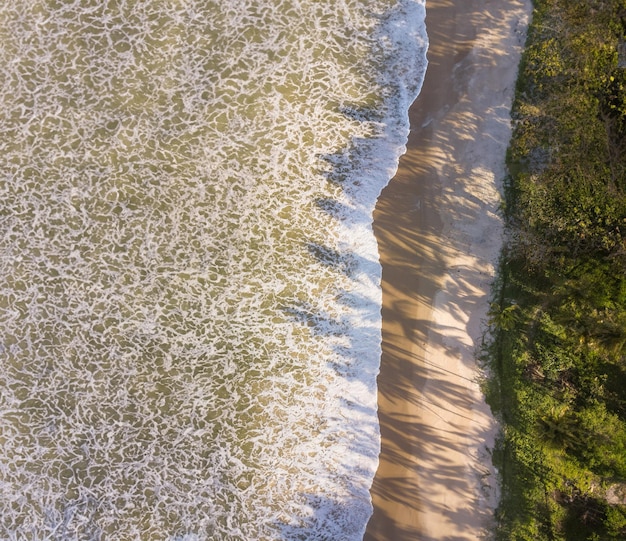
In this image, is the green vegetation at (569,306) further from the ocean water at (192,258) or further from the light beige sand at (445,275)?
the ocean water at (192,258)

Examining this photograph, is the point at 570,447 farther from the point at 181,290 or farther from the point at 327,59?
the point at 327,59

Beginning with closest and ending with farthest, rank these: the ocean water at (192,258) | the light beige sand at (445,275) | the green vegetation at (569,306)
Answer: the green vegetation at (569,306) < the light beige sand at (445,275) < the ocean water at (192,258)

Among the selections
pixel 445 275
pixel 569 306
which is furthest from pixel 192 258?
pixel 569 306

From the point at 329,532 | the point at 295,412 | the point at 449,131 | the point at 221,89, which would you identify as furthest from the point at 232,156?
the point at 329,532

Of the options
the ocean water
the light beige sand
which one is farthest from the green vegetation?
the ocean water

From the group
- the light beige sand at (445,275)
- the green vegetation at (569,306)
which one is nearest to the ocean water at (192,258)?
the light beige sand at (445,275)

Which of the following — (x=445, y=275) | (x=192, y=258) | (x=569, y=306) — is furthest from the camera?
(x=192, y=258)

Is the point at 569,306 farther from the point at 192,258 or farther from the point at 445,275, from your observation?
the point at 192,258
